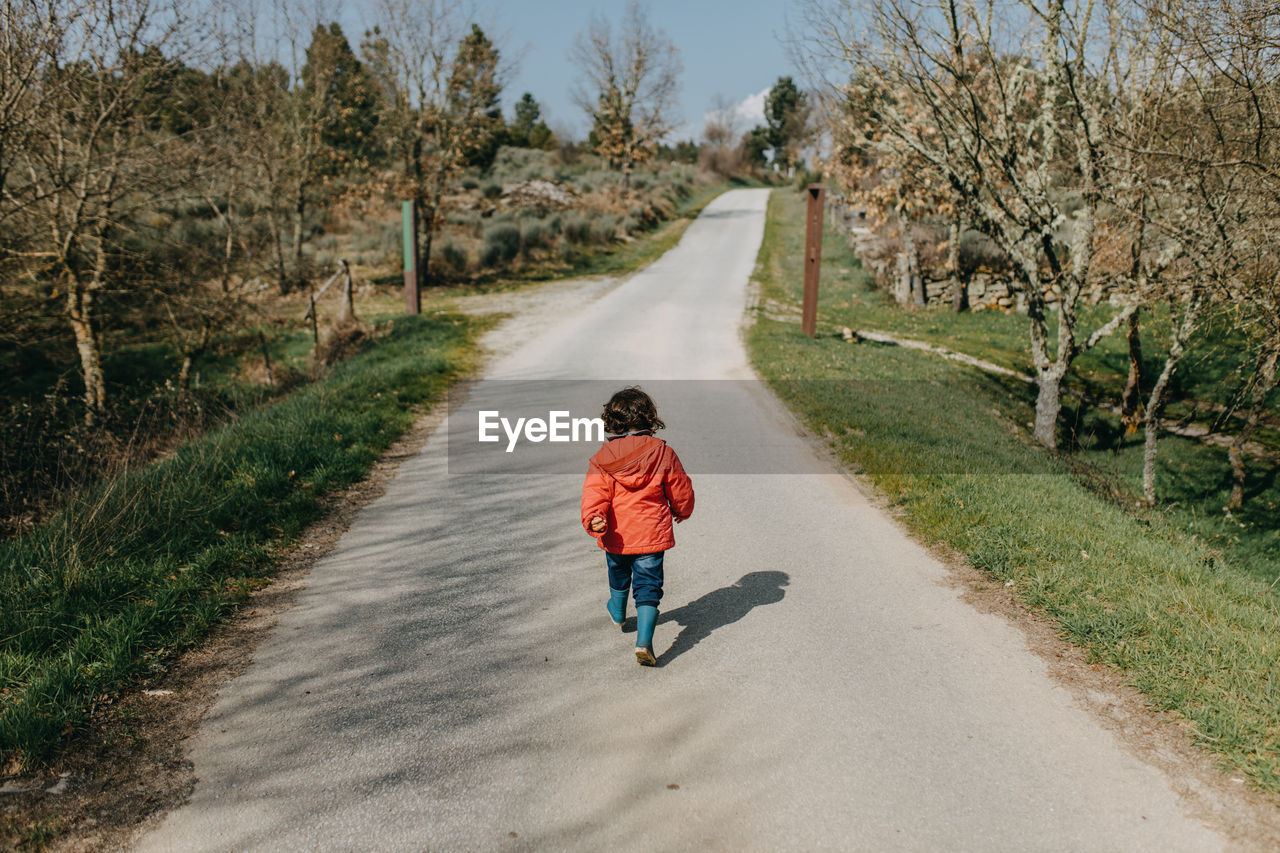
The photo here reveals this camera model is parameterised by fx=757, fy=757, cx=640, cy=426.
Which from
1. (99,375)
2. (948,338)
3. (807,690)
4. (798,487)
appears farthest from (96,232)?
(948,338)

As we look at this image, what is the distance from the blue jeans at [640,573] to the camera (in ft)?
14.0

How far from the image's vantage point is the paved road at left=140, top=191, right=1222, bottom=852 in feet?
9.97

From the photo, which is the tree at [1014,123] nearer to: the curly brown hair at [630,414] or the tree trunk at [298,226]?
the curly brown hair at [630,414]

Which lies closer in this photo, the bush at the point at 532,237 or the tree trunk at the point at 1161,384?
the tree trunk at the point at 1161,384

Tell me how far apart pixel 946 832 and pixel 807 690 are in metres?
1.05

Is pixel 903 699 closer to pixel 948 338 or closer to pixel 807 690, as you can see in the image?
pixel 807 690

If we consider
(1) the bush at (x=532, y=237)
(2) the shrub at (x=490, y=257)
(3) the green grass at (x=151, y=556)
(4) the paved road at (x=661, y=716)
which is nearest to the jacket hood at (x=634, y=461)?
(4) the paved road at (x=661, y=716)

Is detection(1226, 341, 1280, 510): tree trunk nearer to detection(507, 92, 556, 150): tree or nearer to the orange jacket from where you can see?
the orange jacket

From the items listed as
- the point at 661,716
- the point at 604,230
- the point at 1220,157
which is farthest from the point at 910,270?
the point at 661,716

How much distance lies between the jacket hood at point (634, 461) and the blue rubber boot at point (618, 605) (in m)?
0.68

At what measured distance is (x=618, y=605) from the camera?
4555 mm

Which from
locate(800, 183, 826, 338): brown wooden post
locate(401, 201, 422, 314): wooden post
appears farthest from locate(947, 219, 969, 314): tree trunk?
locate(401, 201, 422, 314): wooden post

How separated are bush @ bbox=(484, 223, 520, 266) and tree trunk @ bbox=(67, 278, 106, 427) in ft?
46.9

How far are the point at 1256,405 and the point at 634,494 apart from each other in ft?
28.8
